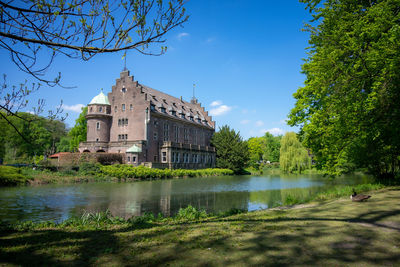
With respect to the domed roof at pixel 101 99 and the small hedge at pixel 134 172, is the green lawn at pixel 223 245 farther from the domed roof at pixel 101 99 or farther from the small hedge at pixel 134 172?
the domed roof at pixel 101 99

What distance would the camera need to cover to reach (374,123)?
11070mm

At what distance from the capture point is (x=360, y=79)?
34.7ft

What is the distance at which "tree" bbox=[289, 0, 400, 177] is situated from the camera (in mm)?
10062

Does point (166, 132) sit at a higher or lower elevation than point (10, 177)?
higher

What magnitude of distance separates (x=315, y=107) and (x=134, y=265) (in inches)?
600

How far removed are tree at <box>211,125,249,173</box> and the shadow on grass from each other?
46893mm

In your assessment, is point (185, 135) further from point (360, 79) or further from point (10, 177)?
point (360, 79)

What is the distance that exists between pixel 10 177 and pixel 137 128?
22310mm

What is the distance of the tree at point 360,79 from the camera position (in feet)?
33.0

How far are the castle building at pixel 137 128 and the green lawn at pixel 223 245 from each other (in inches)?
1333

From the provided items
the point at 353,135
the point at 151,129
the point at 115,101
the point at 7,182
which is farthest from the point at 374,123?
the point at 115,101

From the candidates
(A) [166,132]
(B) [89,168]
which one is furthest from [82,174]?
(A) [166,132]

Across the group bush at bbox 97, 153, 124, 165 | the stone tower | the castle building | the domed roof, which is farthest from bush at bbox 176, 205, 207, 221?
the domed roof

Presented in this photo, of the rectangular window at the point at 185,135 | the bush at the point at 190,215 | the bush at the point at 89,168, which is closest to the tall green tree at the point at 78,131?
the rectangular window at the point at 185,135
